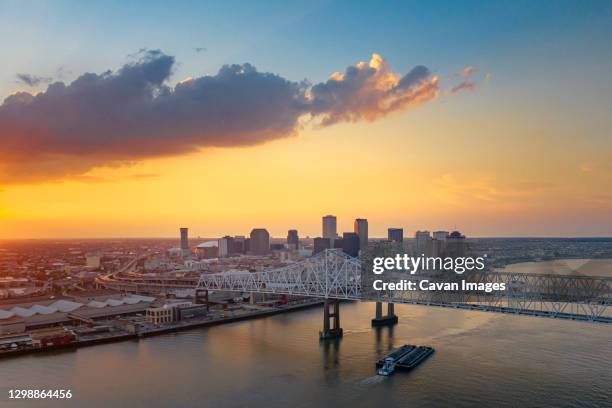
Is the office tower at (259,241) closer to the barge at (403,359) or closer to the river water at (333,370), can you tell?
the river water at (333,370)

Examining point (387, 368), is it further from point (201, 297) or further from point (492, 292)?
point (201, 297)

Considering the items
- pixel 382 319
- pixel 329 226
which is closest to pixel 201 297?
pixel 382 319

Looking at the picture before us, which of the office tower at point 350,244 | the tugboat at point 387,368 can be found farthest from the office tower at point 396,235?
the tugboat at point 387,368

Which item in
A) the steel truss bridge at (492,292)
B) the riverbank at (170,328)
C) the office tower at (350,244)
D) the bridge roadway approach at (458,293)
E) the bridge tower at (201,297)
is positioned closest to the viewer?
the steel truss bridge at (492,292)

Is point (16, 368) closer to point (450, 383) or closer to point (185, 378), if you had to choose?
point (185, 378)

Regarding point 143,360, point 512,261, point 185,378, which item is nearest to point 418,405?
point 185,378

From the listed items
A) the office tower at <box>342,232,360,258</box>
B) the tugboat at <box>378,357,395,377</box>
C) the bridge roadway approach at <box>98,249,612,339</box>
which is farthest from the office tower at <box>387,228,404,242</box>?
the tugboat at <box>378,357,395,377</box>
